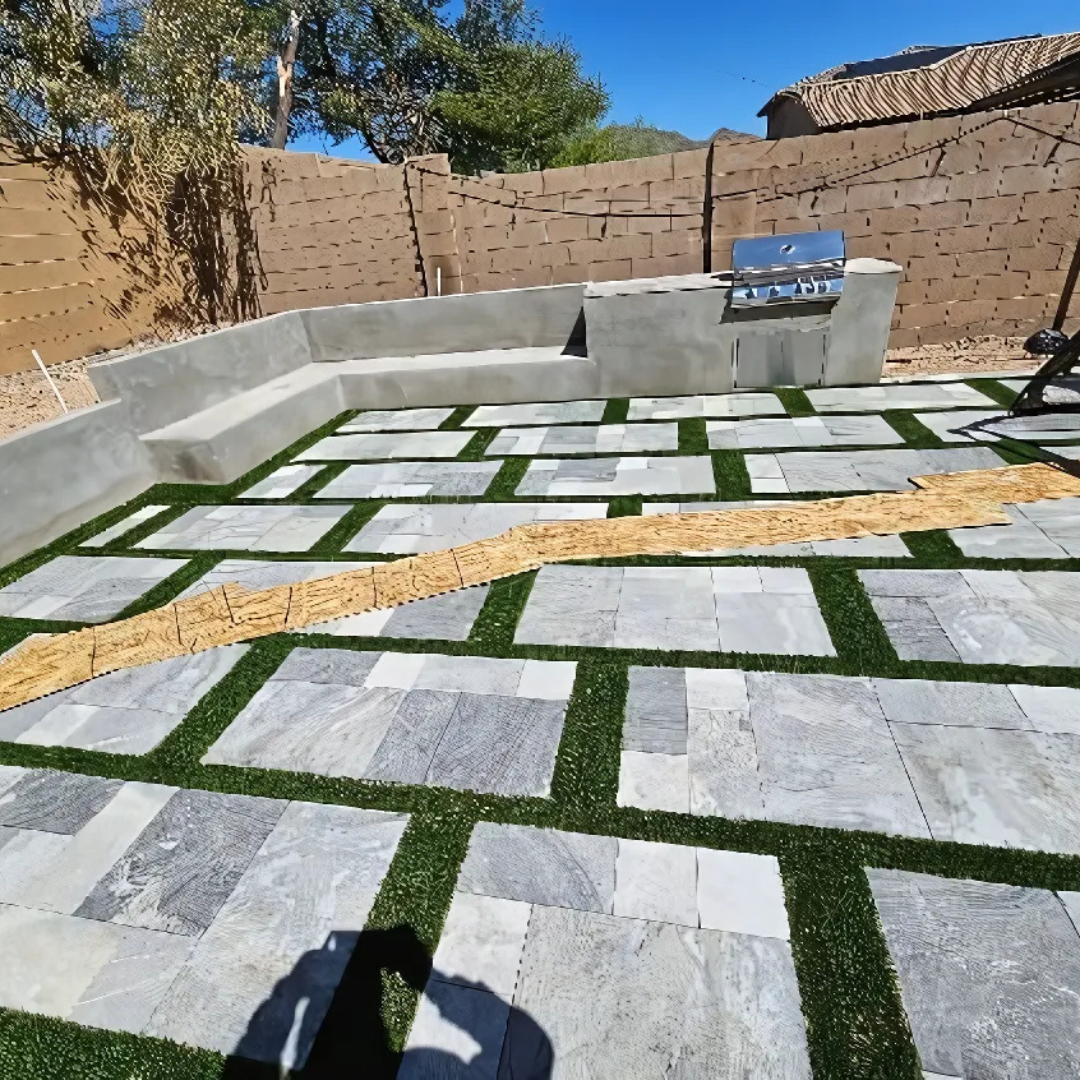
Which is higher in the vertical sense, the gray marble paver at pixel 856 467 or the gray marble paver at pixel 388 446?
the gray marble paver at pixel 388 446

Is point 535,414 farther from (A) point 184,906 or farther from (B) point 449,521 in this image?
(A) point 184,906

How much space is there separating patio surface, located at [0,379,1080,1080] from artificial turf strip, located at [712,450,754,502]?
0.90 metres

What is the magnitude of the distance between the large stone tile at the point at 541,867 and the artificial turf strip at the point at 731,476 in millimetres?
3083

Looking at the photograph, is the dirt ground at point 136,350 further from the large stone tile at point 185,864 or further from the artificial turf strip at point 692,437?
the large stone tile at point 185,864

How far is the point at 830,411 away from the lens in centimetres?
621

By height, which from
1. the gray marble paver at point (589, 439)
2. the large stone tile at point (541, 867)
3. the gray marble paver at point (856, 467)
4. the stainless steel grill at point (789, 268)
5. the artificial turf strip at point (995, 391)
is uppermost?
the stainless steel grill at point (789, 268)

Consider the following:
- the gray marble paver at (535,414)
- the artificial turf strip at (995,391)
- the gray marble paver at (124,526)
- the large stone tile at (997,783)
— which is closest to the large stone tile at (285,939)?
the large stone tile at (997,783)

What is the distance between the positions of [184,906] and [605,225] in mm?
8094

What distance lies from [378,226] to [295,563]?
19.9ft

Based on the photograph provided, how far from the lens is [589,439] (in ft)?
20.1

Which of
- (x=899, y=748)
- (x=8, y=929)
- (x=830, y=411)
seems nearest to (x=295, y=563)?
(x=8, y=929)

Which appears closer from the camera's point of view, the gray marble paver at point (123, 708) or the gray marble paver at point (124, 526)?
the gray marble paver at point (123, 708)

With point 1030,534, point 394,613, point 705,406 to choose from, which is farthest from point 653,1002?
point 705,406

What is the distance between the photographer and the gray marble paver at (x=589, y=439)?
5.84 metres
